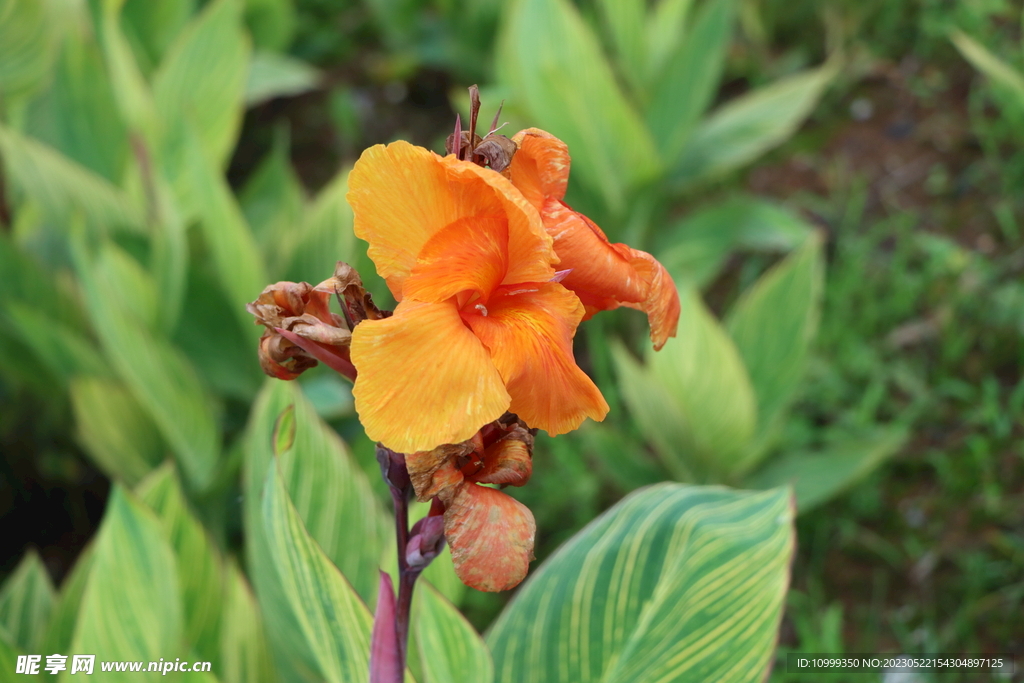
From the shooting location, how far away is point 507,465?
0.53m

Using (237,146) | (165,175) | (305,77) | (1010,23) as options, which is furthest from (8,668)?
(1010,23)

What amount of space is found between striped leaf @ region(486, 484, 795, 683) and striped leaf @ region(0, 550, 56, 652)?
0.63 metres

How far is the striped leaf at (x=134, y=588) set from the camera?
868mm

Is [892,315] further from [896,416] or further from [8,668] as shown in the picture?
[8,668]

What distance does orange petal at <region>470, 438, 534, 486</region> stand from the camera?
53cm

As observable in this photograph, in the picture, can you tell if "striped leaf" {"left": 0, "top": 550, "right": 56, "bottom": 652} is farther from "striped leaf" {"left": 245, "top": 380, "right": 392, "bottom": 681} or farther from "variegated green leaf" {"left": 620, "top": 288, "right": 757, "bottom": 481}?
"variegated green leaf" {"left": 620, "top": 288, "right": 757, "bottom": 481}

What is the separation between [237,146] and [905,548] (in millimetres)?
2080

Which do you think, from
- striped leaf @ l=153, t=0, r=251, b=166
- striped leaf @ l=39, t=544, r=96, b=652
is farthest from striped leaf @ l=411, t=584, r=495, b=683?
striped leaf @ l=153, t=0, r=251, b=166

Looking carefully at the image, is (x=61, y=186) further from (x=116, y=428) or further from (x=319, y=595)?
(x=319, y=595)

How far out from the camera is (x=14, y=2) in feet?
4.53

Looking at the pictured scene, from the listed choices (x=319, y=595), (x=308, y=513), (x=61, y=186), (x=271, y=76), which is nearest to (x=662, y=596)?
(x=319, y=595)

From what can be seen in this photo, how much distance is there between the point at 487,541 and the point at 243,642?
0.61 meters

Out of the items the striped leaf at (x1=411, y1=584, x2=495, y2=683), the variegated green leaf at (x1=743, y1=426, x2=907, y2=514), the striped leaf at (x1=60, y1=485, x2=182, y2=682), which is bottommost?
the variegated green leaf at (x1=743, y1=426, x2=907, y2=514)

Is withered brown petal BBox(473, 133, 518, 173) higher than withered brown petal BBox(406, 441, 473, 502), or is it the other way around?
withered brown petal BBox(473, 133, 518, 173)
